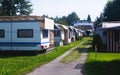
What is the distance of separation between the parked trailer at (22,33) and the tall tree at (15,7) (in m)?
41.5

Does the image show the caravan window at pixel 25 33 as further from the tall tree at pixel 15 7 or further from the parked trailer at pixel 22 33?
the tall tree at pixel 15 7

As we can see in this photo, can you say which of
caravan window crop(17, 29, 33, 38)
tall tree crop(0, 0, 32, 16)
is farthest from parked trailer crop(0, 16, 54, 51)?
tall tree crop(0, 0, 32, 16)

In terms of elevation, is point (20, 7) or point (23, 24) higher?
point (20, 7)

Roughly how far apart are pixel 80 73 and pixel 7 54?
45.3 feet

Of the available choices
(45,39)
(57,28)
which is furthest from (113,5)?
(45,39)

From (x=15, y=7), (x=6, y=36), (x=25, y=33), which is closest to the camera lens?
(x=25, y=33)

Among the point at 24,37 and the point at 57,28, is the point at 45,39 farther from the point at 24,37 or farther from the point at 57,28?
the point at 57,28

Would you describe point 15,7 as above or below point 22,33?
above

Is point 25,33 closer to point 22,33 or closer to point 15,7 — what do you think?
point 22,33

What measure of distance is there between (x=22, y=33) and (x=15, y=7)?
46411 millimetres

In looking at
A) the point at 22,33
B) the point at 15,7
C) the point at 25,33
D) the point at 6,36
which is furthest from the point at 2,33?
the point at 15,7

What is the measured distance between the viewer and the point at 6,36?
94.6 feet

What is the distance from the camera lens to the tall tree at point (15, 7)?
236ft

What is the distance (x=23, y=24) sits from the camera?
28.2 m
